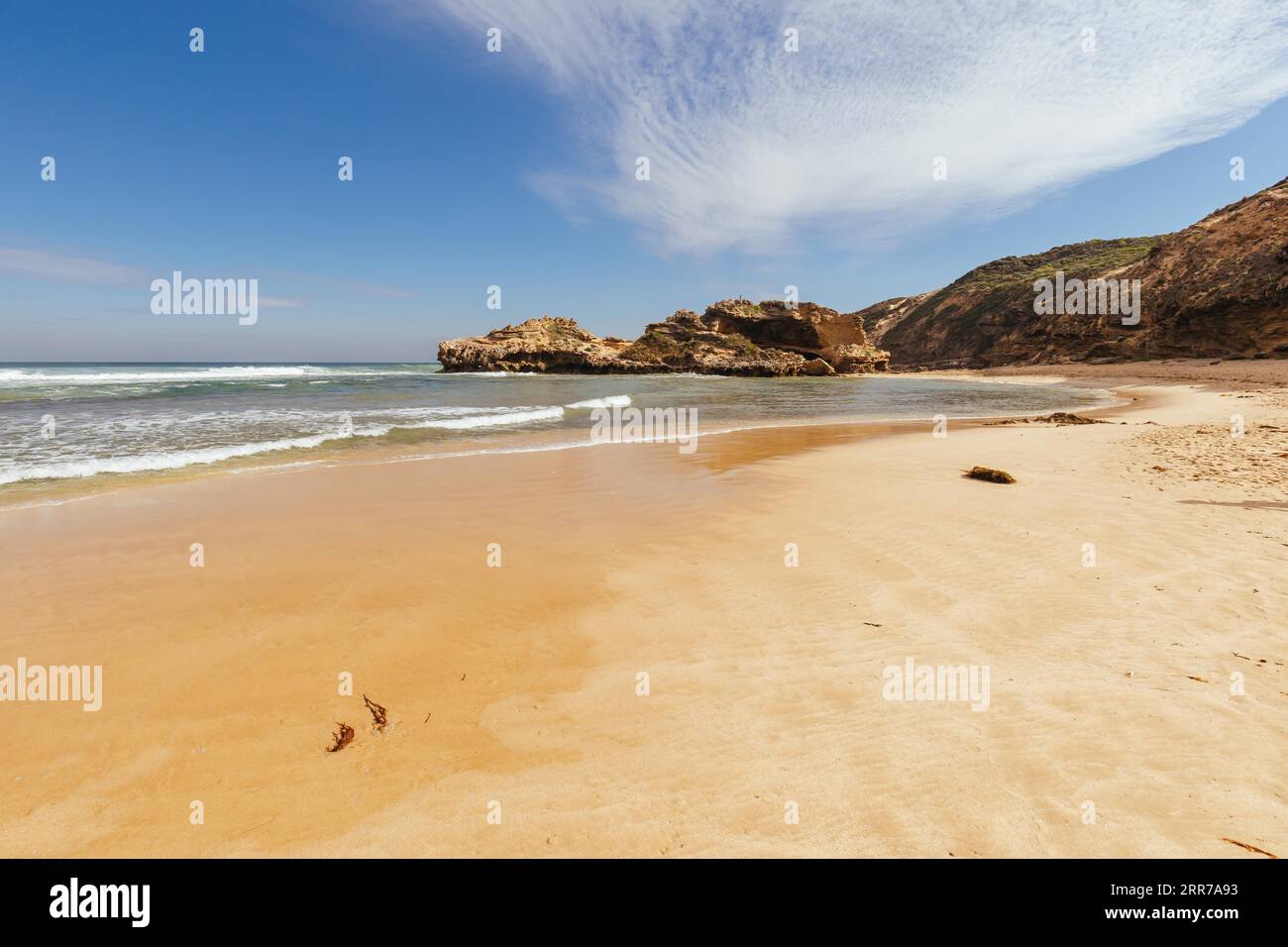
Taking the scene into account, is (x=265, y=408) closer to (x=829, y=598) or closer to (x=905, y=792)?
(x=829, y=598)

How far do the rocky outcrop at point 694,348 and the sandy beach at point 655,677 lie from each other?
2682 inches

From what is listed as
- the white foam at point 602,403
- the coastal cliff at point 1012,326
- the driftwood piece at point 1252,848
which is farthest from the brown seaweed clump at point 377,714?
the coastal cliff at point 1012,326

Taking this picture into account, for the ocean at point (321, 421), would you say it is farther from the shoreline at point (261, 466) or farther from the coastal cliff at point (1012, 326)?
the coastal cliff at point (1012, 326)

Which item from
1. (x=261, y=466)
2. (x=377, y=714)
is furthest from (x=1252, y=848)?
(x=261, y=466)

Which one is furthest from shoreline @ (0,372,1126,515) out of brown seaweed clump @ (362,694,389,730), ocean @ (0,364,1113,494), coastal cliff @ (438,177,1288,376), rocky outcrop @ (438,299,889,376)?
rocky outcrop @ (438,299,889,376)

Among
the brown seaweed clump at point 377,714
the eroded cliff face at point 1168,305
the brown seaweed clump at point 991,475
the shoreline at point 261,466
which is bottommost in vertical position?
the brown seaweed clump at point 377,714

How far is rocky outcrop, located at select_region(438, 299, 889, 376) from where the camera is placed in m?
75.9

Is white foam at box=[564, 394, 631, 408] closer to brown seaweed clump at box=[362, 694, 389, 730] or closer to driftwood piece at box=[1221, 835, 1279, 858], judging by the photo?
brown seaweed clump at box=[362, 694, 389, 730]

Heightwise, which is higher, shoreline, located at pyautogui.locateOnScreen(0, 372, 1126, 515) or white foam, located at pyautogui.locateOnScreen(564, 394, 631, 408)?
white foam, located at pyautogui.locateOnScreen(564, 394, 631, 408)

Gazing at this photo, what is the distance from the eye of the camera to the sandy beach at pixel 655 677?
98.0 inches

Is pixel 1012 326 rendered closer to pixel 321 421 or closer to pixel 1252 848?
pixel 321 421

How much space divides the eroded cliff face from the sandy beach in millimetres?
55633
